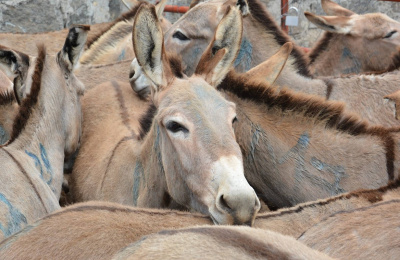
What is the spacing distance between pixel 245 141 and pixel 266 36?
1944mm

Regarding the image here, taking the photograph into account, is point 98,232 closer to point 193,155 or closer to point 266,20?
point 193,155

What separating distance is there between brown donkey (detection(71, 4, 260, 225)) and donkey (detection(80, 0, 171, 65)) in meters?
1.82

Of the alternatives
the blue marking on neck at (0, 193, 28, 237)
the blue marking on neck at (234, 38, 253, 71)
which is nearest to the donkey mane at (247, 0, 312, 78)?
the blue marking on neck at (234, 38, 253, 71)

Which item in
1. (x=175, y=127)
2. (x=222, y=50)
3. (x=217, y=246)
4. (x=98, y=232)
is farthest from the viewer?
(x=222, y=50)

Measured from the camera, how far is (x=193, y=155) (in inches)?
110

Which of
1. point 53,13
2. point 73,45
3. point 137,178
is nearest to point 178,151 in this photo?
point 137,178

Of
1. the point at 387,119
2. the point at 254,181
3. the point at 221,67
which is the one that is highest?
the point at 221,67

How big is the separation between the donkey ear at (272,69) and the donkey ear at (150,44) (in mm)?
650

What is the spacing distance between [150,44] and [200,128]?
0.59m

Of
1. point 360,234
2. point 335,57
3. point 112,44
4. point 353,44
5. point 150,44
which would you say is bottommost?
point 335,57

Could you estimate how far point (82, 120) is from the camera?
4.06 metres

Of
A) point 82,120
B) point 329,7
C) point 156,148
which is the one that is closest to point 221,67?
point 156,148

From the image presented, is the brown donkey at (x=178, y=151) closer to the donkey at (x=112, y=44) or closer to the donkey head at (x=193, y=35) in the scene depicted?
the donkey head at (x=193, y=35)

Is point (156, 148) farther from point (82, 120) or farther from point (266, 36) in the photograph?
point (266, 36)
